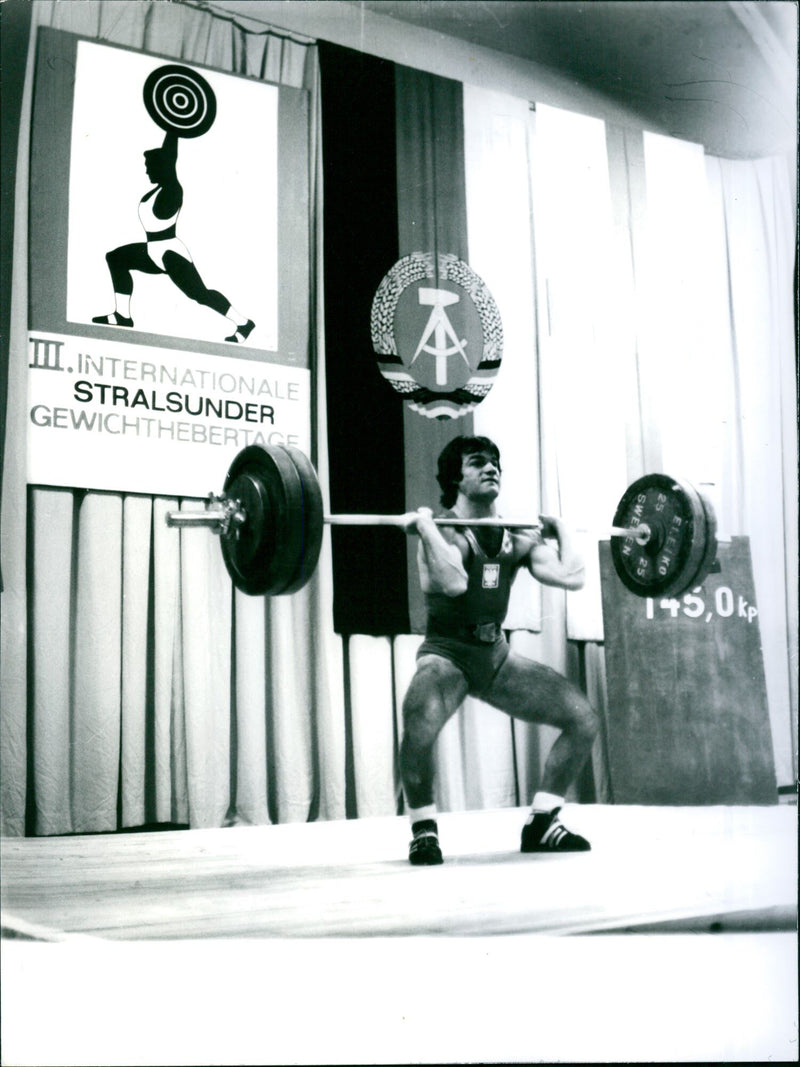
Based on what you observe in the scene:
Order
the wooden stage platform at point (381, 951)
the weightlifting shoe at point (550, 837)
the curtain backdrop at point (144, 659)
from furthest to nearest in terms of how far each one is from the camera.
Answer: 1. the weightlifting shoe at point (550, 837)
2. the curtain backdrop at point (144, 659)
3. the wooden stage platform at point (381, 951)

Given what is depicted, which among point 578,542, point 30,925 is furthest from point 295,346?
point 30,925

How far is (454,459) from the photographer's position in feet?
7.03

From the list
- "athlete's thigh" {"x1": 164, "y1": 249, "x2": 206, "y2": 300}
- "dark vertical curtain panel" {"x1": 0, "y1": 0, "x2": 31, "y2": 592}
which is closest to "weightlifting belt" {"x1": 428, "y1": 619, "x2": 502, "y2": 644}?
"athlete's thigh" {"x1": 164, "y1": 249, "x2": 206, "y2": 300}

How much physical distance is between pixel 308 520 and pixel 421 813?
62 centimetres

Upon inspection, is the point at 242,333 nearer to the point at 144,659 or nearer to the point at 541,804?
the point at 144,659

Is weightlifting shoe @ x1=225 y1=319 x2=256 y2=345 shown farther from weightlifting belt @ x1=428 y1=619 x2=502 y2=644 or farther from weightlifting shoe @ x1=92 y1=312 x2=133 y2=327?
weightlifting belt @ x1=428 y1=619 x2=502 y2=644

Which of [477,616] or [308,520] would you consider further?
[477,616]

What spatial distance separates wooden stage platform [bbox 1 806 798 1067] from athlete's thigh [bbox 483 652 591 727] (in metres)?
0.20

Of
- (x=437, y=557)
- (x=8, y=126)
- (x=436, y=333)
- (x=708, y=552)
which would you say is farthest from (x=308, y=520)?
(x=8, y=126)

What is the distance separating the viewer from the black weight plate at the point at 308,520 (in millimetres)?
2016

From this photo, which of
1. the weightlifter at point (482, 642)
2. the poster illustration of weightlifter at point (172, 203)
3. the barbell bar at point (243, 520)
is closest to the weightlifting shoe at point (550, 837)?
the weightlifter at point (482, 642)

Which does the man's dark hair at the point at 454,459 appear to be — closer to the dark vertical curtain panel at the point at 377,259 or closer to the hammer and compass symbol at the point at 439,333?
the dark vertical curtain panel at the point at 377,259

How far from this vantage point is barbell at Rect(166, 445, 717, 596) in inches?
79.1

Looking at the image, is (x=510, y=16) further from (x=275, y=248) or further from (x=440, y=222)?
(x=275, y=248)
